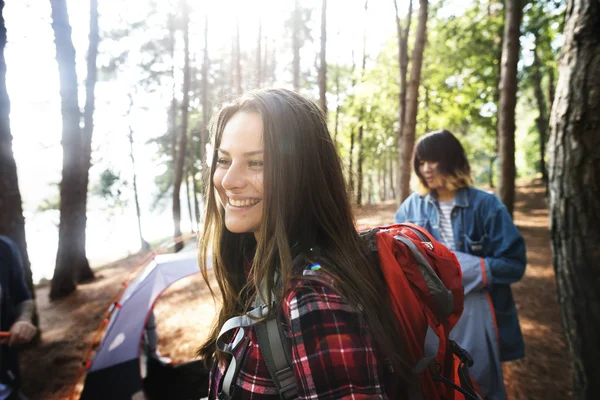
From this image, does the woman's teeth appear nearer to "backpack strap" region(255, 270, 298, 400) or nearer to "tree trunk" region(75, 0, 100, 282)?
"backpack strap" region(255, 270, 298, 400)

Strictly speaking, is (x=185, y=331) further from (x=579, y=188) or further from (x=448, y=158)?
(x=579, y=188)

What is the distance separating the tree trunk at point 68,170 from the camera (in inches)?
275

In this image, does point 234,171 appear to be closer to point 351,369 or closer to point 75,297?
point 351,369

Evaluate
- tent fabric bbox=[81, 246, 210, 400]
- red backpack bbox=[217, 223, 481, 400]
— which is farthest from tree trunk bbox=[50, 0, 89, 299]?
red backpack bbox=[217, 223, 481, 400]

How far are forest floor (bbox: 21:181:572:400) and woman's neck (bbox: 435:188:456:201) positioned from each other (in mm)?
520

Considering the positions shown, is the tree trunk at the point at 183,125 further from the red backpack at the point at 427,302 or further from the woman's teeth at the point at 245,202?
the red backpack at the point at 427,302

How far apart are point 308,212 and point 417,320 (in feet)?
1.65

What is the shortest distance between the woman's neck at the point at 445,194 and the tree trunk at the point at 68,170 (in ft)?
26.3

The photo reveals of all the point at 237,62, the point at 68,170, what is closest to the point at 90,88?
the point at 68,170

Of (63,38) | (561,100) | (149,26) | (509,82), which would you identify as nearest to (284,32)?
(149,26)

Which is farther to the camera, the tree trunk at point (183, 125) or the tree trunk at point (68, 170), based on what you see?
the tree trunk at point (183, 125)

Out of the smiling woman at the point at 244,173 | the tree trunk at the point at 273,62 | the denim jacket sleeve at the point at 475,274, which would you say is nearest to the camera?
the smiling woman at the point at 244,173

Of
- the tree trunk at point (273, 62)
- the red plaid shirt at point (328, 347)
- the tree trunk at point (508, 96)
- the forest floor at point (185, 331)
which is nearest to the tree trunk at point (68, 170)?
the forest floor at point (185, 331)

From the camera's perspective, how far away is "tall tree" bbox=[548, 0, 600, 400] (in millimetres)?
1695
